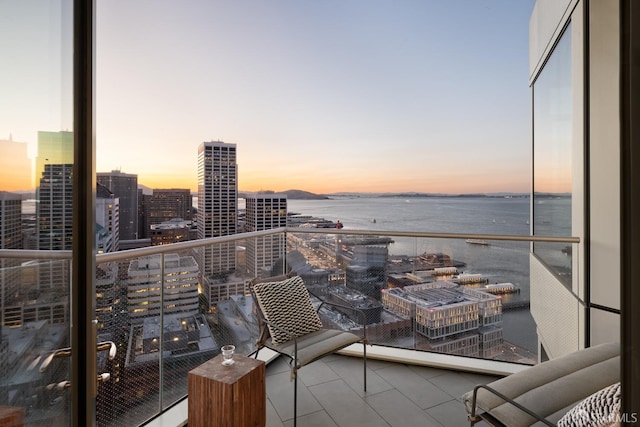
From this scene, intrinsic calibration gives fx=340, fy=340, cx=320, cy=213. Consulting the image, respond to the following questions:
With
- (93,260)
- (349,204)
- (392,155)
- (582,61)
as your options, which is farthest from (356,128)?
(93,260)

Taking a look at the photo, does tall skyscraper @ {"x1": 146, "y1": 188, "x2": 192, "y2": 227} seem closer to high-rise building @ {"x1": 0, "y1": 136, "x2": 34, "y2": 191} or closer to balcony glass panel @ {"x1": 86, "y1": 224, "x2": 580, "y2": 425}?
balcony glass panel @ {"x1": 86, "y1": 224, "x2": 580, "y2": 425}

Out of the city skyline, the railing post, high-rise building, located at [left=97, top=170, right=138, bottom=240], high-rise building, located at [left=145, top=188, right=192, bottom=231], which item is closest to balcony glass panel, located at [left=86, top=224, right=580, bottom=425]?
the railing post

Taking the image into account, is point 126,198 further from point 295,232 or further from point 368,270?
point 368,270

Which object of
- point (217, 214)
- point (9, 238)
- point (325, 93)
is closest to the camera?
point (9, 238)

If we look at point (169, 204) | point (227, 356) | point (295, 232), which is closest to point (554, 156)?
point (295, 232)

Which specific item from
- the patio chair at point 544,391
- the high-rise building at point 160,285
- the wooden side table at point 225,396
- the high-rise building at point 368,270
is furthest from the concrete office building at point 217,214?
the patio chair at point 544,391

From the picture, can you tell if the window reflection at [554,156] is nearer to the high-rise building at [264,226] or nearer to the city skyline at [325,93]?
the city skyline at [325,93]
